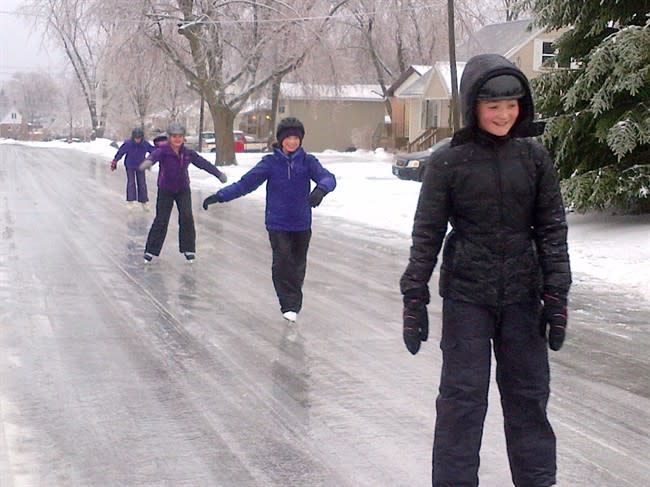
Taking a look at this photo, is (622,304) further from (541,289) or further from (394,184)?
(394,184)

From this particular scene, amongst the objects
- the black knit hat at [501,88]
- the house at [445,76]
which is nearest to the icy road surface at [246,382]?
the black knit hat at [501,88]

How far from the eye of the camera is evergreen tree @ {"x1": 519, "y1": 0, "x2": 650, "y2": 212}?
13.0 m

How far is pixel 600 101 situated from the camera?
1337 cm

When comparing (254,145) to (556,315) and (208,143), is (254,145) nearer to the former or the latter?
(208,143)

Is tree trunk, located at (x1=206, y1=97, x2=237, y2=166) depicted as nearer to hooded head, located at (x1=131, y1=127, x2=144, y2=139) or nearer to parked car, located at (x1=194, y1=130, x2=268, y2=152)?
hooded head, located at (x1=131, y1=127, x2=144, y2=139)

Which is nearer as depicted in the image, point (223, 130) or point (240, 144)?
point (223, 130)

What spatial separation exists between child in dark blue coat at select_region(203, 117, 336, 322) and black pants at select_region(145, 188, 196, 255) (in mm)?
3476

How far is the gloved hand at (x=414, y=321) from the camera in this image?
4121mm

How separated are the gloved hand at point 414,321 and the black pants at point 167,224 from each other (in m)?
8.04

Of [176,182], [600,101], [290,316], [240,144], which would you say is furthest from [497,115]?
[240,144]

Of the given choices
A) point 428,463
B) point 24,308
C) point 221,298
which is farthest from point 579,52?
point 428,463

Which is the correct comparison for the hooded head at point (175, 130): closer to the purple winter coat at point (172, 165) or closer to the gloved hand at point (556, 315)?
the purple winter coat at point (172, 165)

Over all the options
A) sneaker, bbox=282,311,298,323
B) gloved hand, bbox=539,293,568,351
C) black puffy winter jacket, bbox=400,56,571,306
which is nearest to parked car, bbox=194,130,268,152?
sneaker, bbox=282,311,298,323

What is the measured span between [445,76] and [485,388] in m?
43.1
